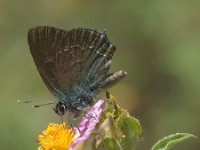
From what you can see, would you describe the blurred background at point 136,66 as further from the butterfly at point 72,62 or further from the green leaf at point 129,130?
the green leaf at point 129,130

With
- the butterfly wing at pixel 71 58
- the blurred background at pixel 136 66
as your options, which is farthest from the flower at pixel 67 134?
the blurred background at pixel 136 66

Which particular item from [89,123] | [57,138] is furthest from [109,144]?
[57,138]

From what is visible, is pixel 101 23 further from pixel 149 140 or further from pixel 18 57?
pixel 149 140

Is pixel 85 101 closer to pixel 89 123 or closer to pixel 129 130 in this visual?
pixel 89 123

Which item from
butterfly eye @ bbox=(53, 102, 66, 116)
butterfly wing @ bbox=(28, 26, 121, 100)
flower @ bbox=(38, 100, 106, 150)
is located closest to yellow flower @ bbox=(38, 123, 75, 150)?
flower @ bbox=(38, 100, 106, 150)

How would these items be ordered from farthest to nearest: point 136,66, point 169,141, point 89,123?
point 136,66
point 89,123
point 169,141

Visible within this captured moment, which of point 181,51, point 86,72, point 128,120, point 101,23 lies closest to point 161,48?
point 181,51
